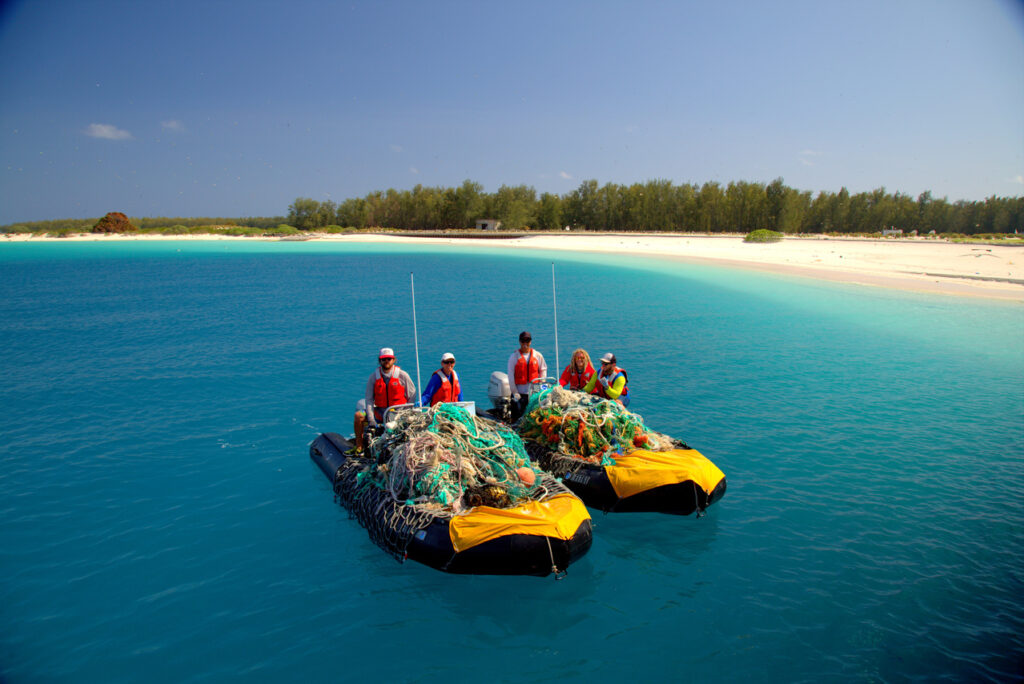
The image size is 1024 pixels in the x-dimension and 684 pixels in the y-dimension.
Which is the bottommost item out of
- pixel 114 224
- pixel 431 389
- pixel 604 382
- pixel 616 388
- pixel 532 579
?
pixel 532 579

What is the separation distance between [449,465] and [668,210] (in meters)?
90.5

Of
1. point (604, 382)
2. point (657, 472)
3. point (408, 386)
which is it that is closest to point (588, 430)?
point (657, 472)

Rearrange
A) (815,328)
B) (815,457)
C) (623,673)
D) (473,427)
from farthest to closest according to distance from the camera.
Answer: (815,328)
(815,457)
(473,427)
(623,673)

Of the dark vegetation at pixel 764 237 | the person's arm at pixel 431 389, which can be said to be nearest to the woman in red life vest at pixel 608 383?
the person's arm at pixel 431 389

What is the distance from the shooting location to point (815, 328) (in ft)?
74.0

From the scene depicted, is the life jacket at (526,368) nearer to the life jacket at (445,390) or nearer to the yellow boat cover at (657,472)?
the life jacket at (445,390)

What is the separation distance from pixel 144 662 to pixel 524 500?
14.4 ft

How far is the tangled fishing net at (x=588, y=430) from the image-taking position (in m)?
8.41

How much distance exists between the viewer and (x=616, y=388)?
9.77m

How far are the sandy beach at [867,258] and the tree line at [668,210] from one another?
13.8 metres

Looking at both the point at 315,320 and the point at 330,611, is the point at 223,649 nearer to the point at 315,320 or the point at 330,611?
the point at 330,611

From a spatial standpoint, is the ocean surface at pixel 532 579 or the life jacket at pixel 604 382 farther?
the life jacket at pixel 604 382

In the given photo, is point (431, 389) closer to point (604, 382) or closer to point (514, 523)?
point (604, 382)

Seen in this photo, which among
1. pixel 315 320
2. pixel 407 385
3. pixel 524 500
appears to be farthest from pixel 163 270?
pixel 524 500
